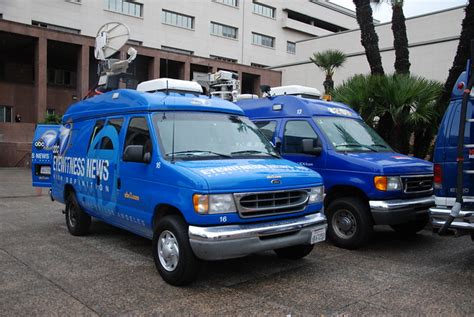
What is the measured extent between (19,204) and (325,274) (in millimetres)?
8810

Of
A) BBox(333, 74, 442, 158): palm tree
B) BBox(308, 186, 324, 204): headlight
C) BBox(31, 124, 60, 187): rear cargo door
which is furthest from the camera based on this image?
BBox(333, 74, 442, 158): palm tree

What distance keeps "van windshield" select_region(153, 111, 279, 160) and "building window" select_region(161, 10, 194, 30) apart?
131 feet

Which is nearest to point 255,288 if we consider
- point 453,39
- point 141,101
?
point 141,101

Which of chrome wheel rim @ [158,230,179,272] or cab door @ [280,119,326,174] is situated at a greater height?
cab door @ [280,119,326,174]

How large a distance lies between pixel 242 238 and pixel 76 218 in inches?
154

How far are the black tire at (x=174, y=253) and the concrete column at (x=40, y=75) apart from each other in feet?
95.1

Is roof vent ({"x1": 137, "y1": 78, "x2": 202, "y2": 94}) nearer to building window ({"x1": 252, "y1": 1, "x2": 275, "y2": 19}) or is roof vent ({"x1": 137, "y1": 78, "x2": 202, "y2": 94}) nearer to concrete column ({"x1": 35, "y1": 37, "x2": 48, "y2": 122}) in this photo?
concrete column ({"x1": 35, "y1": 37, "x2": 48, "y2": 122})

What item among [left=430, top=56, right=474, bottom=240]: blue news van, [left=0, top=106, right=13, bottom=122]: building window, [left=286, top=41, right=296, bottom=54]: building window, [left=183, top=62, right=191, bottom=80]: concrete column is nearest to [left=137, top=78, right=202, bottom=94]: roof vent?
[left=430, top=56, right=474, bottom=240]: blue news van

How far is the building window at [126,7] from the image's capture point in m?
39.8

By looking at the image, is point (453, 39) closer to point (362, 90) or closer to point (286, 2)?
point (362, 90)

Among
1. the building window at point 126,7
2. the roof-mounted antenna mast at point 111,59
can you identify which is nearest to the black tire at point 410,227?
the roof-mounted antenna mast at point 111,59

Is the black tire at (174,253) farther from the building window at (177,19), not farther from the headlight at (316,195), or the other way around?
the building window at (177,19)

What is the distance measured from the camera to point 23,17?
35.1m

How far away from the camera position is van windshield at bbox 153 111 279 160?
18.1 ft
